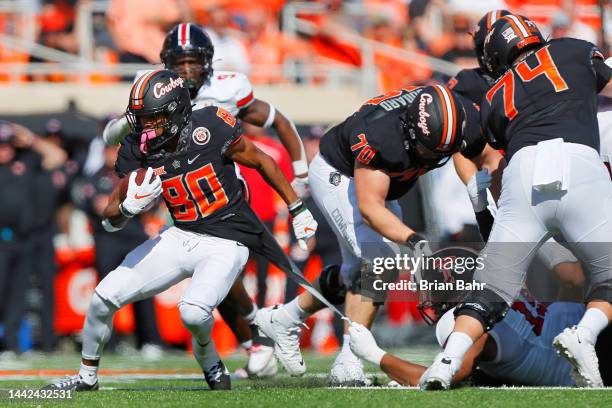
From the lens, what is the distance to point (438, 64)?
38.4ft

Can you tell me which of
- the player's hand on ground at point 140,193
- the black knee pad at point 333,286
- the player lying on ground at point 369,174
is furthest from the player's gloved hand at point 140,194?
the black knee pad at point 333,286

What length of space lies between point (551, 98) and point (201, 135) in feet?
6.00

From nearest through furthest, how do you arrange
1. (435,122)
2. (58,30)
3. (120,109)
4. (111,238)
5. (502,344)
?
(502,344), (435,122), (111,238), (120,109), (58,30)

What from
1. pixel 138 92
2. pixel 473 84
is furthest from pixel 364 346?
pixel 473 84

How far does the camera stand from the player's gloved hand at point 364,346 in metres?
5.38

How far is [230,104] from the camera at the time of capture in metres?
7.00

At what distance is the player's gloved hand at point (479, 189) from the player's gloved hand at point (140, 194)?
1.71 meters

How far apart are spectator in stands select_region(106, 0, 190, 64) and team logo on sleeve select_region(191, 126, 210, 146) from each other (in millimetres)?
5963

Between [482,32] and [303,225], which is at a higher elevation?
[482,32]

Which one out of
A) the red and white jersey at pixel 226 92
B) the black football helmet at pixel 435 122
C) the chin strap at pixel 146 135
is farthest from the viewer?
the red and white jersey at pixel 226 92

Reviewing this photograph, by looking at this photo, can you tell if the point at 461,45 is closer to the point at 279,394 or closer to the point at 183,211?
the point at 183,211

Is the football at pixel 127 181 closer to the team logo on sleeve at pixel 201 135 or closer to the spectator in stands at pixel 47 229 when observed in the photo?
the team logo on sleeve at pixel 201 135

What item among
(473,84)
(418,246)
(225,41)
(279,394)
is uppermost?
(225,41)

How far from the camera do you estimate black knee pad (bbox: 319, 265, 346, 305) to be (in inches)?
267
